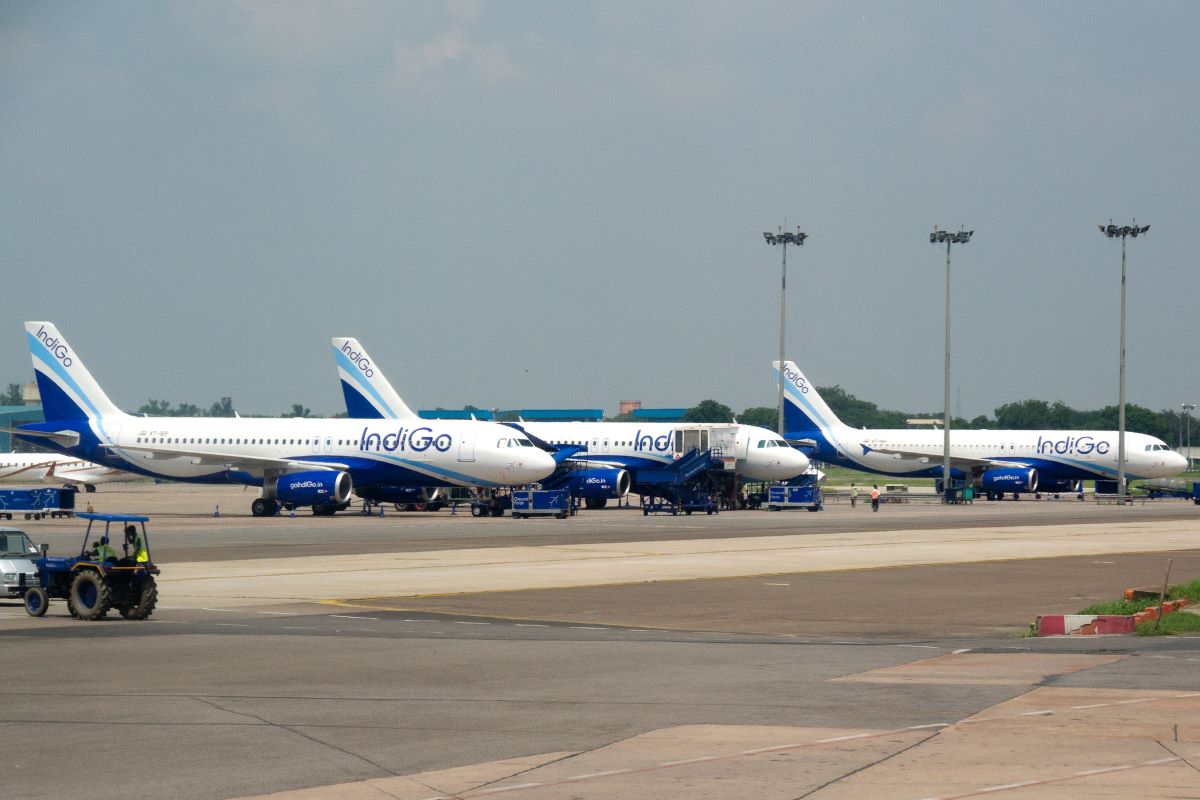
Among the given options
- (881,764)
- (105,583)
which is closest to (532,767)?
(881,764)

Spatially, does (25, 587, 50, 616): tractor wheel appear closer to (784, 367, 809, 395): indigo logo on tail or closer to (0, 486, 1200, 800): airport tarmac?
(0, 486, 1200, 800): airport tarmac

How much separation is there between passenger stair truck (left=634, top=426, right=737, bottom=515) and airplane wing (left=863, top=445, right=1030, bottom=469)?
31226 millimetres

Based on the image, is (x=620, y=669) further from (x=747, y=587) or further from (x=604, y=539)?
(x=604, y=539)

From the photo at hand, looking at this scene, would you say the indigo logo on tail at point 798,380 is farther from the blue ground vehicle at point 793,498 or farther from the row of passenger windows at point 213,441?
the row of passenger windows at point 213,441

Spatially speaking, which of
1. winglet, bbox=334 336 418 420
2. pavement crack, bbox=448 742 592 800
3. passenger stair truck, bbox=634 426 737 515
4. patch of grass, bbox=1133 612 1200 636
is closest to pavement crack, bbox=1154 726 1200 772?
pavement crack, bbox=448 742 592 800

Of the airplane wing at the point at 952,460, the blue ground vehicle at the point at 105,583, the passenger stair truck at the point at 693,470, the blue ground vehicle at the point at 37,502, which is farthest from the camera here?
the airplane wing at the point at 952,460

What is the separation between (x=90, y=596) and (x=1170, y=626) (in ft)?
61.7

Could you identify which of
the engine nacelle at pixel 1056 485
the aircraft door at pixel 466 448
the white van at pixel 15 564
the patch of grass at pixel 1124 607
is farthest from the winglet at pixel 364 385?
the patch of grass at pixel 1124 607

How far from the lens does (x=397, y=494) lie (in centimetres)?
8150

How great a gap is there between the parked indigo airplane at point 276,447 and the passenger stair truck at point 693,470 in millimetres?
11248

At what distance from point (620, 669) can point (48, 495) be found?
187 ft

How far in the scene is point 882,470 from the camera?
11838cm

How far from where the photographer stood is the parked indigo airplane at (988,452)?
108625 mm

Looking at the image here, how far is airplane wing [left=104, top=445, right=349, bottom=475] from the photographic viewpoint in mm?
76875
